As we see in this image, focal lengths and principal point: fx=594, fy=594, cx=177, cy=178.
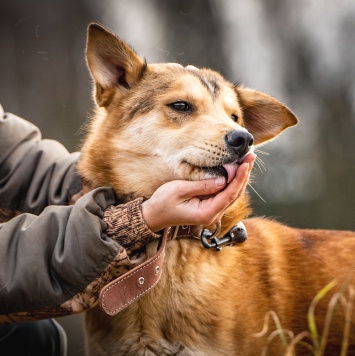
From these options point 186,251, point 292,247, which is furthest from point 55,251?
point 292,247

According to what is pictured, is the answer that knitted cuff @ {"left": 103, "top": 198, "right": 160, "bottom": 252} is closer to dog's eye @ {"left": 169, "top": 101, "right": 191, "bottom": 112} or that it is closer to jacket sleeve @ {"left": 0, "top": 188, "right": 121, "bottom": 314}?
jacket sleeve @ {"left": 0, "top": 188, "right": 121, "bottom": 314}

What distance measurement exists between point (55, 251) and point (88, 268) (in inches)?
5.5

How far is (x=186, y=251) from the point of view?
99.7 inches

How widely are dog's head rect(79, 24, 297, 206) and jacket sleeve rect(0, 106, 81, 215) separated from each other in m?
0.38

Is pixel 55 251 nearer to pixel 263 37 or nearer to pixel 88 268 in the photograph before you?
pixel 88 268

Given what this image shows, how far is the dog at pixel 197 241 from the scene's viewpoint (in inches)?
94.0

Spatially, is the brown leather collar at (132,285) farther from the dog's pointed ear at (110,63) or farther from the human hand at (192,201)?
the dog's pointed ear at (110,63)

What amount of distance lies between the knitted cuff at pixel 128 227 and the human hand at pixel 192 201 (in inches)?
1.2

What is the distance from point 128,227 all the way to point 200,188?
1.00ft

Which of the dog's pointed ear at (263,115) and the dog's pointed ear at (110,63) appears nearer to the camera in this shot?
the dog's pointed ear at (110,63)

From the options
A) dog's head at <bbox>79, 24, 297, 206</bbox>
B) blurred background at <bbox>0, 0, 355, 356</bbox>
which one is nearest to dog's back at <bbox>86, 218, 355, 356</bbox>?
dog's head at <bbox>79, 24, 297, 206</bbox>

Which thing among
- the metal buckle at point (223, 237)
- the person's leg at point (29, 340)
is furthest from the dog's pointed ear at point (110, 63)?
the person's leg at point (29, 340)

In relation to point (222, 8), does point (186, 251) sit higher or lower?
lower

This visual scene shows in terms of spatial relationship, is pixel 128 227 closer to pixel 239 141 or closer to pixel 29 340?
pixel 239 141
